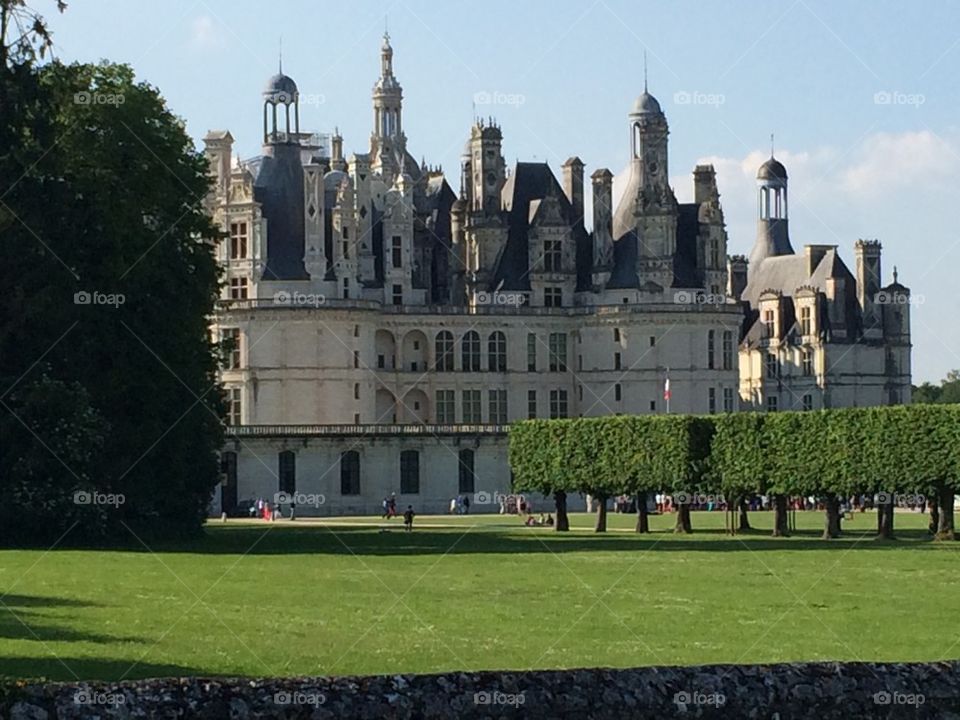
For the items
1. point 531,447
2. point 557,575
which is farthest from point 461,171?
point 557,575

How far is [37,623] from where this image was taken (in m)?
24.5

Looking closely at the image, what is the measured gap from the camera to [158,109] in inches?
1973

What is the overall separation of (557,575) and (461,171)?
62554 mm

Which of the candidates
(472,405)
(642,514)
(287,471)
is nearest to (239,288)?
(287,471)

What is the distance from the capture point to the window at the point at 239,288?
87250 mm

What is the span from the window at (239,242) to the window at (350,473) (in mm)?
9474

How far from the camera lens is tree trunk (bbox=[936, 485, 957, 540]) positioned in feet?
168

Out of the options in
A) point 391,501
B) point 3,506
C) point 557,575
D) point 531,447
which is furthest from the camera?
point 391,501

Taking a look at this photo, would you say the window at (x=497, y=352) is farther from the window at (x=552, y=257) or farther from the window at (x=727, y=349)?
the window at (x=727, y=349)

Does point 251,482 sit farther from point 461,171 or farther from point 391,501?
point 461,171

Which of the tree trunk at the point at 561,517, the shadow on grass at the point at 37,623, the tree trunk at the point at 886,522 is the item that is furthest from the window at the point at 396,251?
the shadow on grass at the point at 37,623

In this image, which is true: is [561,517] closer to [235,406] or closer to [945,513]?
[945,513]

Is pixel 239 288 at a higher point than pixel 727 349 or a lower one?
higher

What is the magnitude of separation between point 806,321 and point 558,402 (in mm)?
20369
